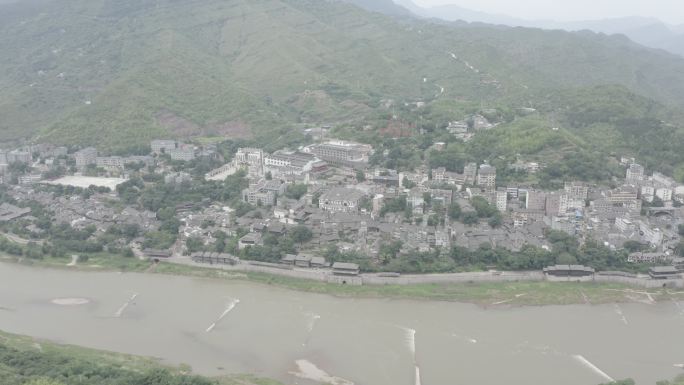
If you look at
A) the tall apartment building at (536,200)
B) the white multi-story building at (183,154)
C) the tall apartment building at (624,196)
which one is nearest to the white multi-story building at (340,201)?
the tall apartment building at (536,200)

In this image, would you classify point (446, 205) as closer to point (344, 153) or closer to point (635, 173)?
point (344, 153)

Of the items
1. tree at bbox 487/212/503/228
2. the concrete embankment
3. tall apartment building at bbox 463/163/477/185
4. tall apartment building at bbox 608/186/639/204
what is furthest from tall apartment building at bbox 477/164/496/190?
the concrete embankment

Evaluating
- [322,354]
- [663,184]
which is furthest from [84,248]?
[663,184]

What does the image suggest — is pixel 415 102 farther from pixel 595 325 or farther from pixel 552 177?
pixel 595 325

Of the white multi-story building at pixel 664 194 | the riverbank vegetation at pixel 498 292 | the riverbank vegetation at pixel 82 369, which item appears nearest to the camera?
the riverbank vegetation at pixel 82 369

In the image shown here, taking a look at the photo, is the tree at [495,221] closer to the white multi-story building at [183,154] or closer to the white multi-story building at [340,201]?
the white multi-story building at [340,201]

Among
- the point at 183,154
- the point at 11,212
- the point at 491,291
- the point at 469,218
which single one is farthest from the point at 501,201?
the point at 11,212
